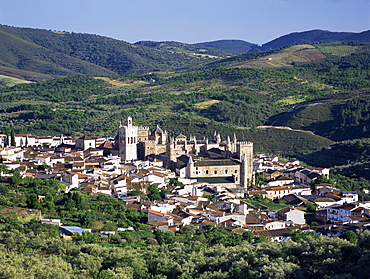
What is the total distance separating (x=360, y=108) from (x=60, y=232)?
63413 millimetres

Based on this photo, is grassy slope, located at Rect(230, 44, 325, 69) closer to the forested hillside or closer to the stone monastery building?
the forested hillside

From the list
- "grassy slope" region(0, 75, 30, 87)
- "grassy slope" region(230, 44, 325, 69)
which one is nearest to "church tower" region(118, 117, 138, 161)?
"grassy slope" region(230, 44, 325, 69)

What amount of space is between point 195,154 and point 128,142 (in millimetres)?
5734

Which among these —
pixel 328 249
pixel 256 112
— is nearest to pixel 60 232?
pixel 328 249

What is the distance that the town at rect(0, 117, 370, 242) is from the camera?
37.8 metres

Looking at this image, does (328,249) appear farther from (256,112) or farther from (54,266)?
(256,112)

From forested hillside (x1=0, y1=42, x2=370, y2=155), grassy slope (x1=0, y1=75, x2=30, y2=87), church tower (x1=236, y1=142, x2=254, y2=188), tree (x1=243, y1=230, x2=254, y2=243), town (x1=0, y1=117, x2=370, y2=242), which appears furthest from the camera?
grassy slope (x1=0, y1=75, x2=30, y2=87)

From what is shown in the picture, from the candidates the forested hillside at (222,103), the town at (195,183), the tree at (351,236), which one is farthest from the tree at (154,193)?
the forested hillside at (222,103)

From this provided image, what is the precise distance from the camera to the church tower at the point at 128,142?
55.3 metres

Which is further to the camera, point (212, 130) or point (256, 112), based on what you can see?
point (256, 112)

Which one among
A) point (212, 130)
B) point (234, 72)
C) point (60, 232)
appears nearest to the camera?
point (60, 232)

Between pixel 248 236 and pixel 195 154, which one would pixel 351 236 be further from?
pixel 195 154

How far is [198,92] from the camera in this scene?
11481 centimetres

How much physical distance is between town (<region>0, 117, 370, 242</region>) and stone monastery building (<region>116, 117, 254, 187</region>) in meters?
0.07
